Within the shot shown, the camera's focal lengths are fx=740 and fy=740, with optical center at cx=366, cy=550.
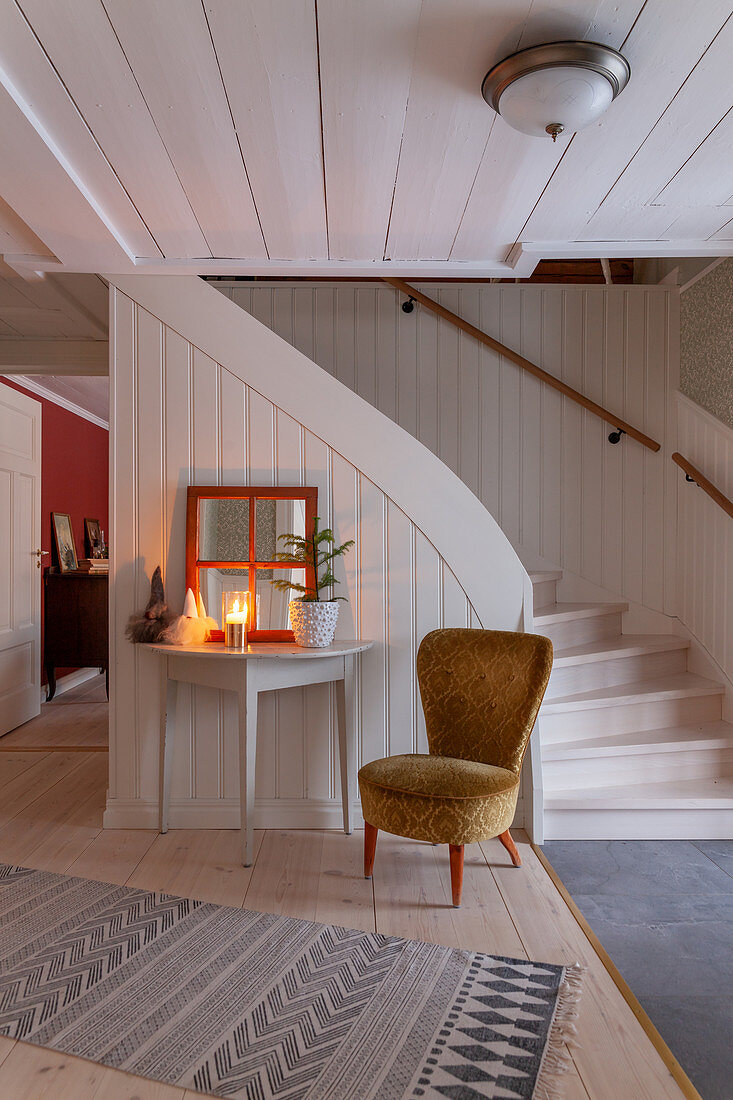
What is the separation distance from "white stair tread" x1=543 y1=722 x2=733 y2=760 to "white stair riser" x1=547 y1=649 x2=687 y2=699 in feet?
0.81

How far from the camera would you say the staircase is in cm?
279

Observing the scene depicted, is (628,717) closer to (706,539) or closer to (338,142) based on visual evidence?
(706,539)

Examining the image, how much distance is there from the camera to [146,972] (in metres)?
1.89

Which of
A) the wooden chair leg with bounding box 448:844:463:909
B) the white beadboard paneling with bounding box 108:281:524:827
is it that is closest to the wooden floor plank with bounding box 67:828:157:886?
the white beadboard paneling with bounding box 108:281:524:827

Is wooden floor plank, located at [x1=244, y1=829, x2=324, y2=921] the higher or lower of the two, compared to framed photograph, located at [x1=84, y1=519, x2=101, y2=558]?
lower

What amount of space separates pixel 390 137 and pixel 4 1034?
234 cm

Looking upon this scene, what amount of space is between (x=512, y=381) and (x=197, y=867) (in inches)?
107

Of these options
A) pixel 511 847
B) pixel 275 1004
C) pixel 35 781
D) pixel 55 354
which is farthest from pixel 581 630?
pixel 55 354

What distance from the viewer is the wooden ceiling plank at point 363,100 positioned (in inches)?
58.4

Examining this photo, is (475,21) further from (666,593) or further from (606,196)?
(666,593)

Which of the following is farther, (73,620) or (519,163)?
(73,620)

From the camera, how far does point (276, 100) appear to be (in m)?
1.77

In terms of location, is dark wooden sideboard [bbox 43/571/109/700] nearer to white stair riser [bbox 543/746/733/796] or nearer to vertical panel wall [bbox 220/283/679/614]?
vertical panel wall [bbox 220/283/679/614]

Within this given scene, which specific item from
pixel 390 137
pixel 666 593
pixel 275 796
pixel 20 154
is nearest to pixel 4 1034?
pixel 275 796
